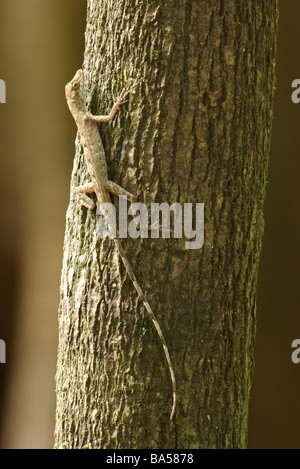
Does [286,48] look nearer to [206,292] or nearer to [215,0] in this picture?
[215,0]

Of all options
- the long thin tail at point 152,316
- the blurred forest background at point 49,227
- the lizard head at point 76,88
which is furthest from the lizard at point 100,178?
the blurred forest background at point 49,227

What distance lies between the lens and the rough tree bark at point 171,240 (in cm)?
201

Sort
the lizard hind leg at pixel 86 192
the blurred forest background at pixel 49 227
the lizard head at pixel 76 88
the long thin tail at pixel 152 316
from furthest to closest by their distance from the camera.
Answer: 1. the blurred forest background at pixel 49 227
2. the lizard head at pixel 76 88
3. the lizard hind leg at pixel 86 192
4. the long thin tail at pixel 152 316

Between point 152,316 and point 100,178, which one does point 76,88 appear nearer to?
point 100,178

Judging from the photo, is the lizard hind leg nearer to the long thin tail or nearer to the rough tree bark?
the rough tree bark

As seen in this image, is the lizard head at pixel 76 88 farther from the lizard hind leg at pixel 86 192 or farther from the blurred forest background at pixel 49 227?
the blurred forest background at pixel 49 227

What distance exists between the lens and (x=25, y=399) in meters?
4.07

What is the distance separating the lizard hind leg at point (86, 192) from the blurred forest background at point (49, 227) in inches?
75.0

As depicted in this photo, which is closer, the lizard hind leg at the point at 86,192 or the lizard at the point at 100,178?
the lizard at the point at 100,178

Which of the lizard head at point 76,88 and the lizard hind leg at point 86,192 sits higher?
the lizard head at point 76,88

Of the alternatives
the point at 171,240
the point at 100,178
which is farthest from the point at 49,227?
the point at 171,240

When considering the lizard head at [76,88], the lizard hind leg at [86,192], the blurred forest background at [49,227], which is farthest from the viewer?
the blurred forest background at [49,227]

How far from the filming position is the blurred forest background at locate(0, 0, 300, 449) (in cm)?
397

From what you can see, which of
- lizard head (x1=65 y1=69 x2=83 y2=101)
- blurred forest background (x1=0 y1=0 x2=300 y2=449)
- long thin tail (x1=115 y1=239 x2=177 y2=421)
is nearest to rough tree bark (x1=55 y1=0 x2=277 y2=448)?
long thin tail (x1=115 y1=239 x2=177 y2=421)
